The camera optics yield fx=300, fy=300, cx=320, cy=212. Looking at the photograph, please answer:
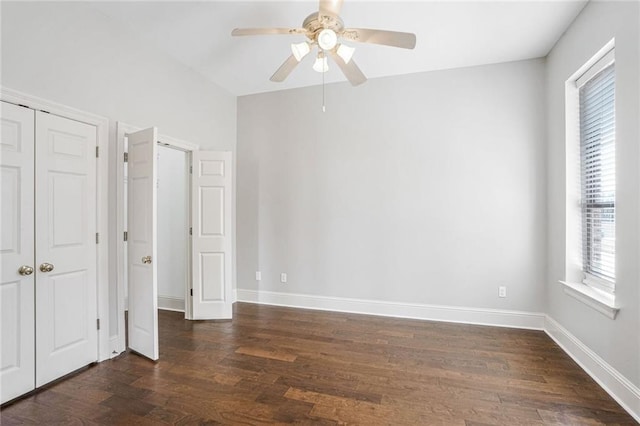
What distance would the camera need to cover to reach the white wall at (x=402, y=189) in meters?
3.52

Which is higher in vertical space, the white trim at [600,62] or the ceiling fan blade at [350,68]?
the white trim at [600,62]

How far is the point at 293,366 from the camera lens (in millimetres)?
2635

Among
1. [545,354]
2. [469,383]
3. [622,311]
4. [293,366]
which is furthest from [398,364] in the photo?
[622,311]

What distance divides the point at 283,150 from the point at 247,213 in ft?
3.63

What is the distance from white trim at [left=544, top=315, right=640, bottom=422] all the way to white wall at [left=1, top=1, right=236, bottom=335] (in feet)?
13.5

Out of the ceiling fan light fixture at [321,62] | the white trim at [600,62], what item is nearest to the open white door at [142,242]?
the ceiling fan light fixture at [321,62]

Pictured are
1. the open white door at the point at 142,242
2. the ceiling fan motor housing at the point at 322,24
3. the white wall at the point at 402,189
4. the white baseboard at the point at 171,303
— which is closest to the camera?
the ceiling fan motor housing at the point at 322,24

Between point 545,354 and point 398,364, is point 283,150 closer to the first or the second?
point 398,364

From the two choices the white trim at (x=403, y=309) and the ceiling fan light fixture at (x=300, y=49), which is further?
the white trim at (x=403, y=309)

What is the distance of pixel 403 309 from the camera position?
3.90m

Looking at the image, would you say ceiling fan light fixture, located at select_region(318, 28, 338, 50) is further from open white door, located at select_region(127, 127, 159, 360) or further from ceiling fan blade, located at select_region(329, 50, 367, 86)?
open white door, located at select_region(127, 127, 159, 360)

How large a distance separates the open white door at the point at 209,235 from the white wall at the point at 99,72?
431mm

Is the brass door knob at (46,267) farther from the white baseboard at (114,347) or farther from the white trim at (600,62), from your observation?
the white trim at (600,62)

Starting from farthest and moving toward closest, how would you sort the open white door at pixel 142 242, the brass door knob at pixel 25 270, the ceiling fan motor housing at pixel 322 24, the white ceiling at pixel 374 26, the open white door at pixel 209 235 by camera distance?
the open white door at pixel 209 235 → the open white door at pixel 142 242 → the white ceiling at pixel 374 26 → the brass door knob at pixel 25 270 → the ceiling fan motor housing at pixel 322 24
